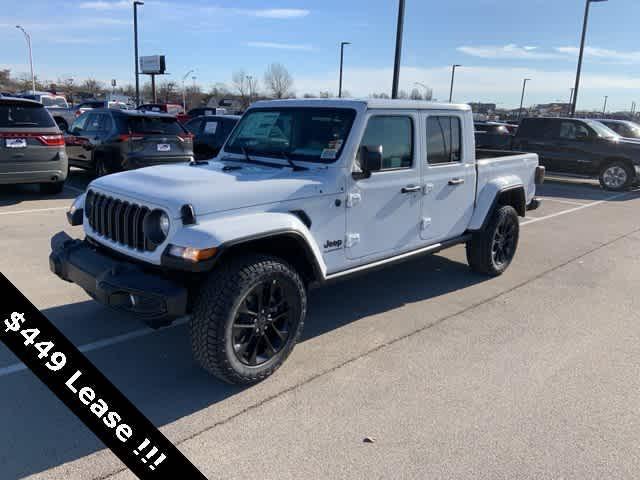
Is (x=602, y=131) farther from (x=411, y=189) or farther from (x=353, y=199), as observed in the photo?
(x=353, y=199)

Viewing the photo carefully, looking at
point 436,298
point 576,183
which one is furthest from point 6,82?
point 436,298

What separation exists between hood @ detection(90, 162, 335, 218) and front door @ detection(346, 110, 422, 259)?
43 centimetres

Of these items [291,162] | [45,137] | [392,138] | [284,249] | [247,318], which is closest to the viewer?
[247,318]

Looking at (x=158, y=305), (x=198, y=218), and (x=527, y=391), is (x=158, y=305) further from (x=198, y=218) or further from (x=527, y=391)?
(x=527, y=391)

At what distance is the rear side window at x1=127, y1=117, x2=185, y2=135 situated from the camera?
9812 mm

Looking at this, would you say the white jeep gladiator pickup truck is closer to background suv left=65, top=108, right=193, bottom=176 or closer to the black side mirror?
the black side mirror

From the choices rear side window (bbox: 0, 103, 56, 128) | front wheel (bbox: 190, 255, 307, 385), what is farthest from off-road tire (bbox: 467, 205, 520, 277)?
rear side window (bbox: 0, 103, 56, 128)

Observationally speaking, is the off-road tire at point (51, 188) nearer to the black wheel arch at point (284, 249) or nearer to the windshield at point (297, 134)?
the windshield at point (297, 134)

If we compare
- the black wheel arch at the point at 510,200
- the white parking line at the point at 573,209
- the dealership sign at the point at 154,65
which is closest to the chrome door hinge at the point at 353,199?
the black wheel arch at the point at 510,200

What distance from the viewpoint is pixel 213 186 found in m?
3.43

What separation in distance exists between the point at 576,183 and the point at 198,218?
15041 mm

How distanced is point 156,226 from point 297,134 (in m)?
1.58

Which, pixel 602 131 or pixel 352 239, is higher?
pixel 602 131

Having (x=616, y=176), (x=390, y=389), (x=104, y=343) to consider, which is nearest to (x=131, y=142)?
(x=104, y=343)
